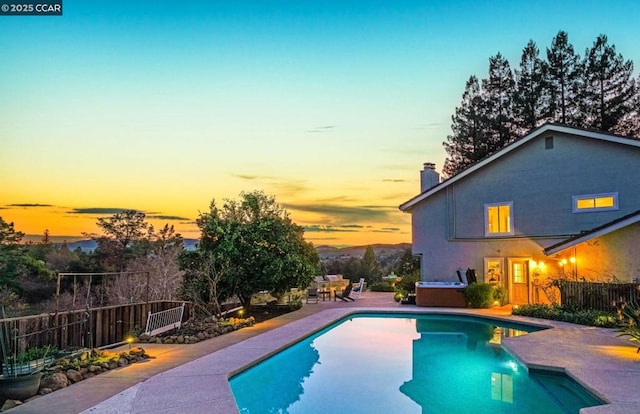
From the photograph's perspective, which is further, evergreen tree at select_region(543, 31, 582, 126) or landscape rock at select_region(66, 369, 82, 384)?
evergreen tree at select_region(543, 31, 582, 126)

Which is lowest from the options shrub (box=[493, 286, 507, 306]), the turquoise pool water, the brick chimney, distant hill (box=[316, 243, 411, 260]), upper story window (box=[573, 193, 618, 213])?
the turquoise pool water

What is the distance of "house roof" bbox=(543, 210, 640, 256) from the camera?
14.7 metres

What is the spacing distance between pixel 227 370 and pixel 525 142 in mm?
14857

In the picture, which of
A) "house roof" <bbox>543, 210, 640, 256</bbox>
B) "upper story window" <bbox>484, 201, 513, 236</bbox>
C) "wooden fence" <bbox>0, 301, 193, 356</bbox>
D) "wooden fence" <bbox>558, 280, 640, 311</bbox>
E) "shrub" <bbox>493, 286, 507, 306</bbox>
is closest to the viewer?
"wooden fence" <bbox>0, 301, 193, 356</bbox>

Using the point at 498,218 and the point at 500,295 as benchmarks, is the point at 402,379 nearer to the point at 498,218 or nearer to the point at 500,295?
the point at 500,295

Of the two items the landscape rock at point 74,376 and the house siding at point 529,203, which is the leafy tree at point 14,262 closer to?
the house siding at point 529,203

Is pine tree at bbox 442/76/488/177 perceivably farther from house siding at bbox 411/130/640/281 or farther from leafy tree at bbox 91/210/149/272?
leafy tree at bbox 91/210/149/272

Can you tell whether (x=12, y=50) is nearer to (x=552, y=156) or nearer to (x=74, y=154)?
(x=74, y=154)

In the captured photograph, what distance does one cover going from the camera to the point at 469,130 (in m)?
34.2

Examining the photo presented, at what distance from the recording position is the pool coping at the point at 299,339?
22.8 feet

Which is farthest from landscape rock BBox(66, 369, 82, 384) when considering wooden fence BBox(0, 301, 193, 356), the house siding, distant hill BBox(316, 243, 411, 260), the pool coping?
distant hill BBox(316, 243, 411, 260)

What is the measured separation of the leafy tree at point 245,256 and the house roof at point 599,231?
8.24 m

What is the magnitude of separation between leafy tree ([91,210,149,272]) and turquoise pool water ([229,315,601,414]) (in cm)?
2456

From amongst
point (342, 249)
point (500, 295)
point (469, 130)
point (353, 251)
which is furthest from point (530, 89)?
point (500, 295)
